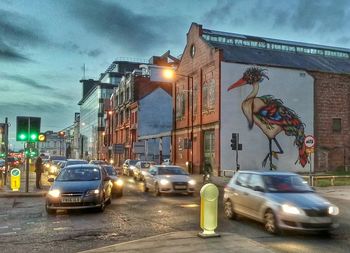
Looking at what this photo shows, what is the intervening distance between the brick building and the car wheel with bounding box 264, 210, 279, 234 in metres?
27.5

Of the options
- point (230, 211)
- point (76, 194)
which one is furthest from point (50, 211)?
point (230, 211)

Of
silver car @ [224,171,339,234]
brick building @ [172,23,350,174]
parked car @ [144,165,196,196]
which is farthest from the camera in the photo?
brick building @ [172,23,350,174]

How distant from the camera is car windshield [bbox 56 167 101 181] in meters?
15.3

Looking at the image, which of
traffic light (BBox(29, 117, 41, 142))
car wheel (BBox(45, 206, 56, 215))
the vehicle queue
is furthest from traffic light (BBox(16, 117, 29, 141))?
car wheel (BBox(45, 206, 56, 215))

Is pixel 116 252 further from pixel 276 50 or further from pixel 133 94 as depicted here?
pixel 133 94

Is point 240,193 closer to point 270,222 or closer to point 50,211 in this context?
point 270,222

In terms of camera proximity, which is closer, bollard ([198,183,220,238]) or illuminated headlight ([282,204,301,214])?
bollard ([198,183,220,238])

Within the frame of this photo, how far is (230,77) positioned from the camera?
131 feet

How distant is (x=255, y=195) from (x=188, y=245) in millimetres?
3567

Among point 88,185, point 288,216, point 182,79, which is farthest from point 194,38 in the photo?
point 288,216

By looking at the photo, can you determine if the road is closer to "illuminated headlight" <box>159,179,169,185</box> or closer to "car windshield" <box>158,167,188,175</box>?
"illuminated headlight" <box>159,179,169,185</box>

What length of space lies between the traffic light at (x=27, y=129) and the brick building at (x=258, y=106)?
63.7 feet

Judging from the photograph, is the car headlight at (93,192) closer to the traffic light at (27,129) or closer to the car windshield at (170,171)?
the car windshield at (170,171)

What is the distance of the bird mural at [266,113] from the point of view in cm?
4019
